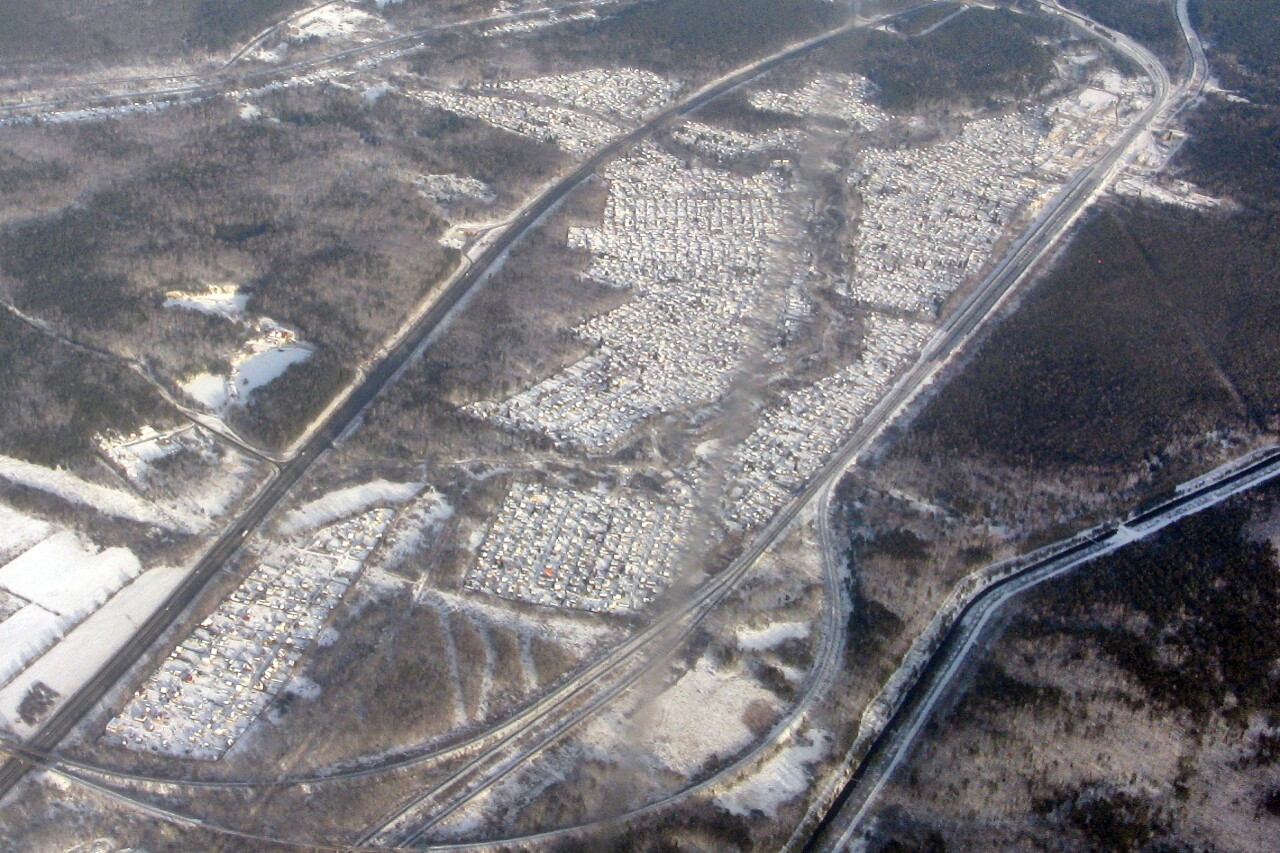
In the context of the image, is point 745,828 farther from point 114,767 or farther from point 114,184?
point 114,184

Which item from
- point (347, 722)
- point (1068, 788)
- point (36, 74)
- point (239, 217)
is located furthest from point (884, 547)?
point (36, 74)

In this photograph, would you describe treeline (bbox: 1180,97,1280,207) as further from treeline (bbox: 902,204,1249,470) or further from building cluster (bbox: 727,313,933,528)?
building cluster (bbox: 727,313,933,528)

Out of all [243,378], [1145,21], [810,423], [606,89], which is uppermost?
[1145,21]

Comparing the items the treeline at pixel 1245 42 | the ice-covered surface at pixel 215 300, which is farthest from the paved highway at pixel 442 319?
the treeline at pixel 1245 42

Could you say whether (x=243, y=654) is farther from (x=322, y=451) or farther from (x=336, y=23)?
(x=336, y=23)

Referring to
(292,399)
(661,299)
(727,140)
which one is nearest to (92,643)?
(292,399)

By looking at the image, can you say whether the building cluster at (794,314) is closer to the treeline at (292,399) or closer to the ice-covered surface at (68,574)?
the treeline at (292,399)
